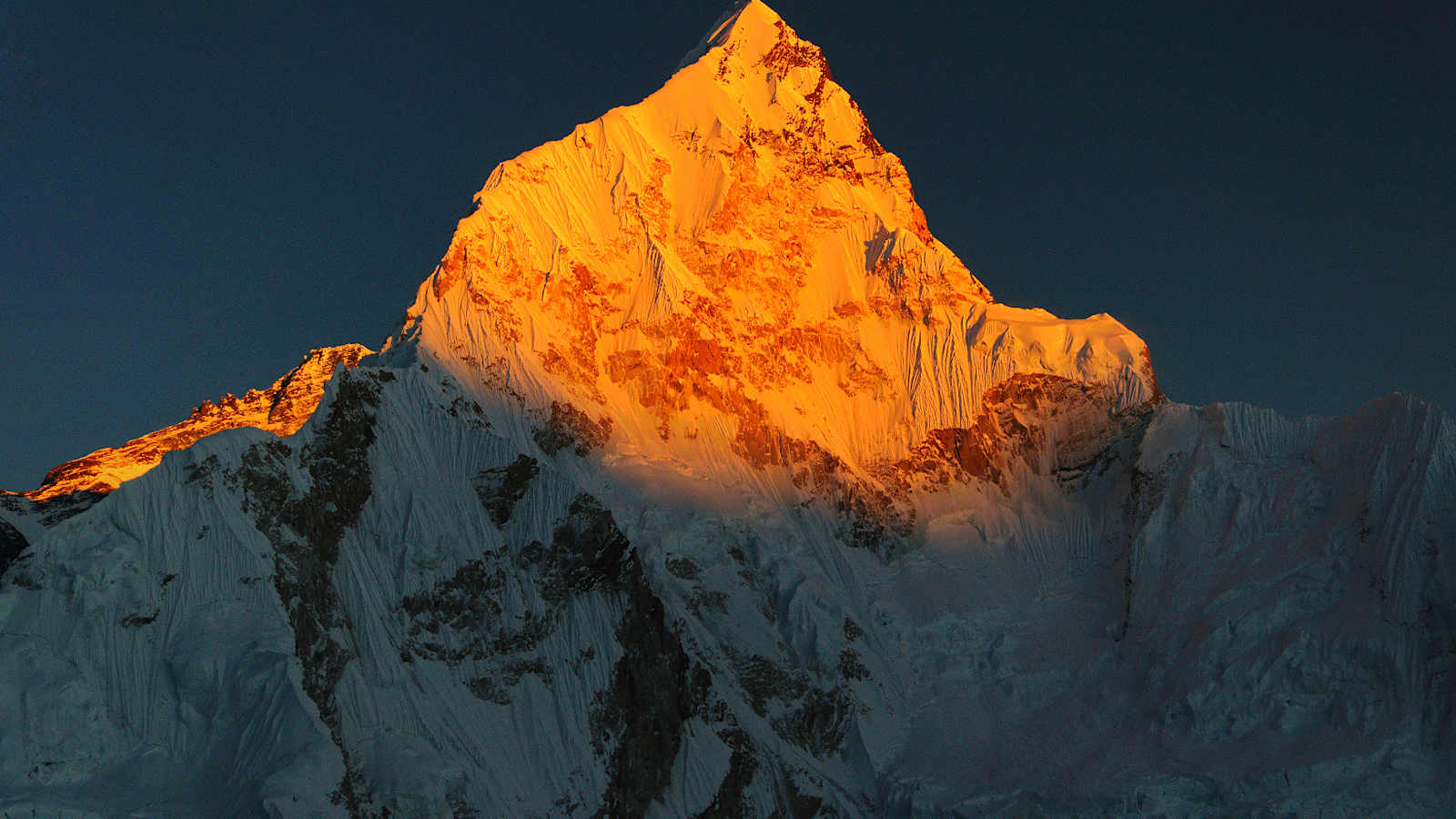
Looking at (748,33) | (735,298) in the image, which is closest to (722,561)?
(735,298)

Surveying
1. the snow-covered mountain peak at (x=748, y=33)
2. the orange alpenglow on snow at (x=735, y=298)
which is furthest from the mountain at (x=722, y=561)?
the snow-covered mountain peak at (x=748, y=33)

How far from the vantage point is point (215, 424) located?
5595 inches

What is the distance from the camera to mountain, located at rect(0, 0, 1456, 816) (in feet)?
293

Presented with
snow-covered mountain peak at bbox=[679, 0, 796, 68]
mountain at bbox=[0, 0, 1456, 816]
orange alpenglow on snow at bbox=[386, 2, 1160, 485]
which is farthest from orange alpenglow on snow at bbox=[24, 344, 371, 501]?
snow-covered mountain peak at bbox=[679, 0, 796, 68]

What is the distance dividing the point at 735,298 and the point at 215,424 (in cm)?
4798

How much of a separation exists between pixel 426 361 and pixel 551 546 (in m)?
17.9

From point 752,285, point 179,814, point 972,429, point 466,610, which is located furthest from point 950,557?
point 179,814

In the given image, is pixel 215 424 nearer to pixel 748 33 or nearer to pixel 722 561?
pixel 722 561

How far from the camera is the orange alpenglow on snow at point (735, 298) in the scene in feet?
411

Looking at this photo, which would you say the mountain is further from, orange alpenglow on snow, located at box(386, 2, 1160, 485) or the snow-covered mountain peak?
the snow-covered mountain peak

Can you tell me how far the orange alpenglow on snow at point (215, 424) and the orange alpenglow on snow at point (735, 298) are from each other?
615 inches

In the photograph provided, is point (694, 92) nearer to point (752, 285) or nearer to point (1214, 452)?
point (752, 285)

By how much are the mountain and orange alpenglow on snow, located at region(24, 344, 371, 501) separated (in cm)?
95

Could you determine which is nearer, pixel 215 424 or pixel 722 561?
pixel 722 561
